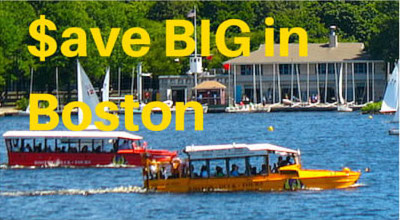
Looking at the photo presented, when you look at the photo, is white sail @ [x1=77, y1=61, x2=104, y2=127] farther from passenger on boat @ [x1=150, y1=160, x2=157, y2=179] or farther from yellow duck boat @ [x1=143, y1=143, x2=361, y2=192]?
yellow duck boat @ [x1=143, y1=143, x2=361, y2=192]

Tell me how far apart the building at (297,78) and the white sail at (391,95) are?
27.3 m

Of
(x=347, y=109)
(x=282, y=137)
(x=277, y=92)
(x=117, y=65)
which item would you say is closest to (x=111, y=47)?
(x=117, y=65)

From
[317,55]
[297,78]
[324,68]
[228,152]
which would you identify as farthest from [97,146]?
[317,55]

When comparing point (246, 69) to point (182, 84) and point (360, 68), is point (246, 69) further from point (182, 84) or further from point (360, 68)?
point (360, 68)

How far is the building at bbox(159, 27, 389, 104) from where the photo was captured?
465ft

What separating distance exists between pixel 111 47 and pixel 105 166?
253 feet

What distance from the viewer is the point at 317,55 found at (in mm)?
144625

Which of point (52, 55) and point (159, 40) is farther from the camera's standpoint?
point (159, 40)

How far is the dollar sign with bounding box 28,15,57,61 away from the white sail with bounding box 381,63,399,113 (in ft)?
→ 132

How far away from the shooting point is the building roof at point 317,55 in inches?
5630

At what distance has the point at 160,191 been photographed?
5606cm

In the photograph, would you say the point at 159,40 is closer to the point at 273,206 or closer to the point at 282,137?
the point at 282,137

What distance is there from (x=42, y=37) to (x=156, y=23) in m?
30.7

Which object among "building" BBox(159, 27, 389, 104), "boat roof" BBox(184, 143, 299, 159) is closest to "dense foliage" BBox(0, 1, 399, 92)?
"building" BBox(159, 27, 389, 104)
